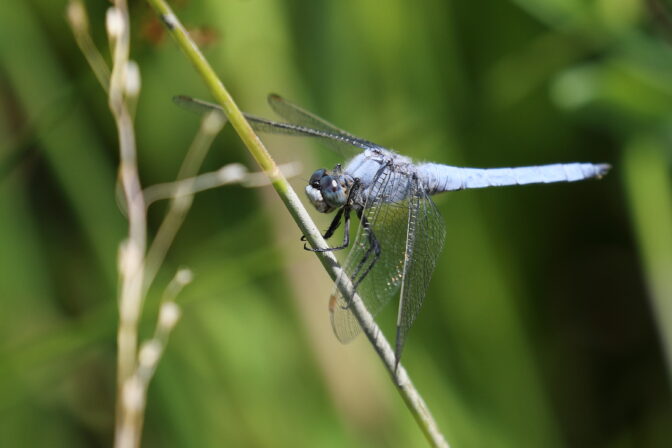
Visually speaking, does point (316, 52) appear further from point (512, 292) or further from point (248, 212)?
point (512, 292)

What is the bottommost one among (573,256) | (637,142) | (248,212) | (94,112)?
(573,256)

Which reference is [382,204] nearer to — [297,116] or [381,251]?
[381,251]

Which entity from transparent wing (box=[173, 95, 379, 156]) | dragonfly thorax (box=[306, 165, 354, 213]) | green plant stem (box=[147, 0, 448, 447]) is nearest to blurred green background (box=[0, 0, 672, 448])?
transparent wing (box=[173, 95, 379, 156])

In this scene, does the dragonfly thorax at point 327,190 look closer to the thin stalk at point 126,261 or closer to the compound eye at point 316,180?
the compound eye at point 316,180

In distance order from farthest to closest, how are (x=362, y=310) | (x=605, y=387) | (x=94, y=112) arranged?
(x=605, y=387) < (x=94, y=112) < (x=362, y=310)

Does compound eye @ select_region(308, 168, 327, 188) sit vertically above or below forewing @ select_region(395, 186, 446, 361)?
above

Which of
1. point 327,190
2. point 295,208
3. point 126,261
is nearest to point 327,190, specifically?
point 327,190

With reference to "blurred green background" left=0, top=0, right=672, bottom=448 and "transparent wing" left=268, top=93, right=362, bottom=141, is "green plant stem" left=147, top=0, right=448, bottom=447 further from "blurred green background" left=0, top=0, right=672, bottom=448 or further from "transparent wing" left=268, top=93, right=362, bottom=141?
"blurred green background" left=0, top=0, right=672, bottom=448

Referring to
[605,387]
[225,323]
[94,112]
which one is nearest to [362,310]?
[225,323]
